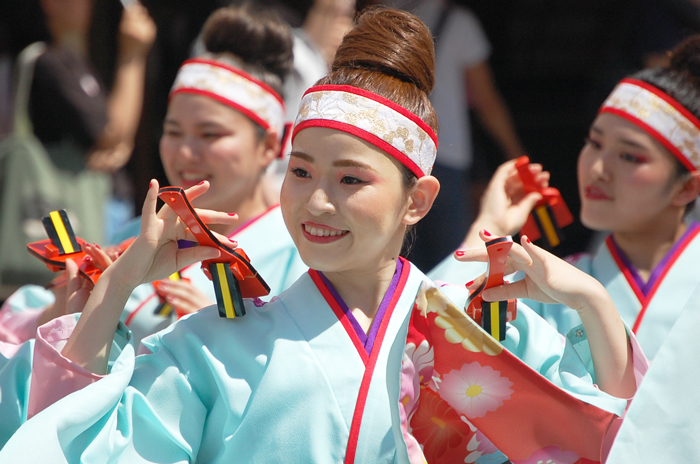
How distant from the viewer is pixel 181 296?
2061 mm

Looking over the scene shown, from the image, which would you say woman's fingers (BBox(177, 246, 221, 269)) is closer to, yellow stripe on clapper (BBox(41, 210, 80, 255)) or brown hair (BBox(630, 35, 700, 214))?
yellow stripe on clapper (BBox(41, 210, 80, 255))

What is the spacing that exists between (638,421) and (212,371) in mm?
861

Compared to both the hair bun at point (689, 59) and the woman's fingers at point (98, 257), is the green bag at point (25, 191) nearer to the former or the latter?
the woman's fingers at point (98, 257)

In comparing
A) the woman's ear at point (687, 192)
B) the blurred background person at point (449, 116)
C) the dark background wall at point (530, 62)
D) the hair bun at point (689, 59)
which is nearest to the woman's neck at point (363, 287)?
the woman's ear at point (687, 192)

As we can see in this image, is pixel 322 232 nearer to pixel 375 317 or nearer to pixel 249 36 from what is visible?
pixel 375 317

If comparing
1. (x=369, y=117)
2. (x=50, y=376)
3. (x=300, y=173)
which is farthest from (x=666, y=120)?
(x=50, y=376)

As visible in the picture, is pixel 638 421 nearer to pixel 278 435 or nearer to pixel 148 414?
pixel 278 435

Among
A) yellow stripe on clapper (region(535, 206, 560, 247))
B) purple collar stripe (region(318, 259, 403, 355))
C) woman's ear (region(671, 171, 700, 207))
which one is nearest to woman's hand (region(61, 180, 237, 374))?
purple collar stripe (region(318, 259, 403, 355))

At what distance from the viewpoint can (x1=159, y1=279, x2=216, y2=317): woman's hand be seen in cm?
204

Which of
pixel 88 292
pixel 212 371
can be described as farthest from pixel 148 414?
pixel 88 292

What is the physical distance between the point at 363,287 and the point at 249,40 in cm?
118

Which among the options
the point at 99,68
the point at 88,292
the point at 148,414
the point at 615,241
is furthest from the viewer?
the point at 99,68

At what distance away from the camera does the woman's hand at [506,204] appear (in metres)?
2.40

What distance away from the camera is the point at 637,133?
7.73 ft
